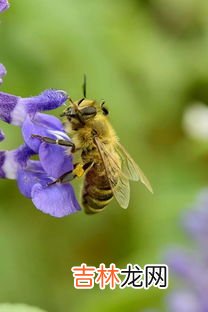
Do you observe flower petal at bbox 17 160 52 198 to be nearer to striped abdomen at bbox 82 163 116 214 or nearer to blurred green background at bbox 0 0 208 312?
striped abdomen at bbox 82 163 116 214

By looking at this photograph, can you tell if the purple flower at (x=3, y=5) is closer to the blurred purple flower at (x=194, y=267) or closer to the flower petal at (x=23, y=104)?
the flower petal at (x=23, y=104)

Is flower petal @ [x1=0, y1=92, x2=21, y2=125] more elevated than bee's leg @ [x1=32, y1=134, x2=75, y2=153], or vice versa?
flower petal @ [x1=0, y1=92, x2=21, y2=125]

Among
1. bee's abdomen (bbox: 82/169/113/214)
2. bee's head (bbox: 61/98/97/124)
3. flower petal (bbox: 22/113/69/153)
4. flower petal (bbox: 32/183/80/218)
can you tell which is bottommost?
flower petal (bbox: 32/183/80/218)

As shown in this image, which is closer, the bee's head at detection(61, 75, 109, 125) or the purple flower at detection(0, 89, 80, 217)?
the purple flower at detection(0, 89, 80, 217)

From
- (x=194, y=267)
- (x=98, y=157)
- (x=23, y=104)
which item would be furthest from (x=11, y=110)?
(x=194, y=267)

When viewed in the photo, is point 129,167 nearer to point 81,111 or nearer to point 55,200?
point 81,111

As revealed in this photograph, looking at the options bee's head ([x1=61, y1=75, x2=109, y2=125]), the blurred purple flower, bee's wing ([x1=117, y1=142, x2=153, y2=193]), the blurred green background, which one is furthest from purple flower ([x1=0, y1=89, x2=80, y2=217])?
the blurred green background

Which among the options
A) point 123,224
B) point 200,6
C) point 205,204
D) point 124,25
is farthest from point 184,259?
point 200,6
